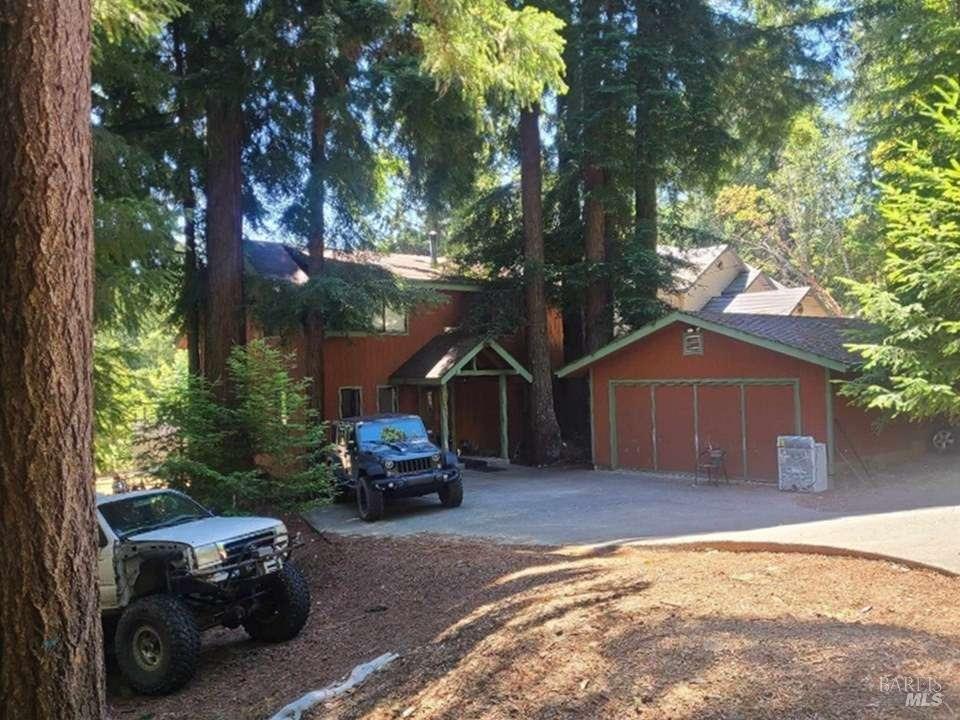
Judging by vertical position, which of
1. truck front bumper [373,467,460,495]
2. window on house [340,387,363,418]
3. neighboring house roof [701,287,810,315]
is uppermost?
neighboring house roof [701,287,810,315]

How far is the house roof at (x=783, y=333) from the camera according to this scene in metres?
14.5

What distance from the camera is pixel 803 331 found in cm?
1666

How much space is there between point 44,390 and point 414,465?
32.5 feet

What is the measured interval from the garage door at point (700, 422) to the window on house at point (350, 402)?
7.97m

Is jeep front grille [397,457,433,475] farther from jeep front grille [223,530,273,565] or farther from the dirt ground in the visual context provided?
jeep front grille [223,530,273,565]

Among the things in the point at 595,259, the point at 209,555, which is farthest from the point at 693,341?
the point at 209,555

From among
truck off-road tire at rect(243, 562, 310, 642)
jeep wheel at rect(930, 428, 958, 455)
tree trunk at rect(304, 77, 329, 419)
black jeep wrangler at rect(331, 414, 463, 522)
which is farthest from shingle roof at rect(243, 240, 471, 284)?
jeep wheel at rect(930, 428, 958, 455)

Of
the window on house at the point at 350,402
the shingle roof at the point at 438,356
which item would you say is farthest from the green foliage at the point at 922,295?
the window on house at the point at 350,402

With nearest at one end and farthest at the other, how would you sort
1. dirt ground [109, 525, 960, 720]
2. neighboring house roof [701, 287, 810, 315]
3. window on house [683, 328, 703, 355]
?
dirt ground [109, 525, 960, 720]
window on house [683, 328, 703, 355]
neighboring house roof [701, 287, 810, 315]

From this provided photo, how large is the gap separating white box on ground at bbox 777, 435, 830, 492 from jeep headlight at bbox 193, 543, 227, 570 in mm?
11142

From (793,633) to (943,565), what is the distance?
129 inches

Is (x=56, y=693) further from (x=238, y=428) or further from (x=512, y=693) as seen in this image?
(x=238, y=428)

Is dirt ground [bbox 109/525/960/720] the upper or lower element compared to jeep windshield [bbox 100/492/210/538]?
lower

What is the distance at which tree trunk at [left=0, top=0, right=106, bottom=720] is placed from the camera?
3904 mm
